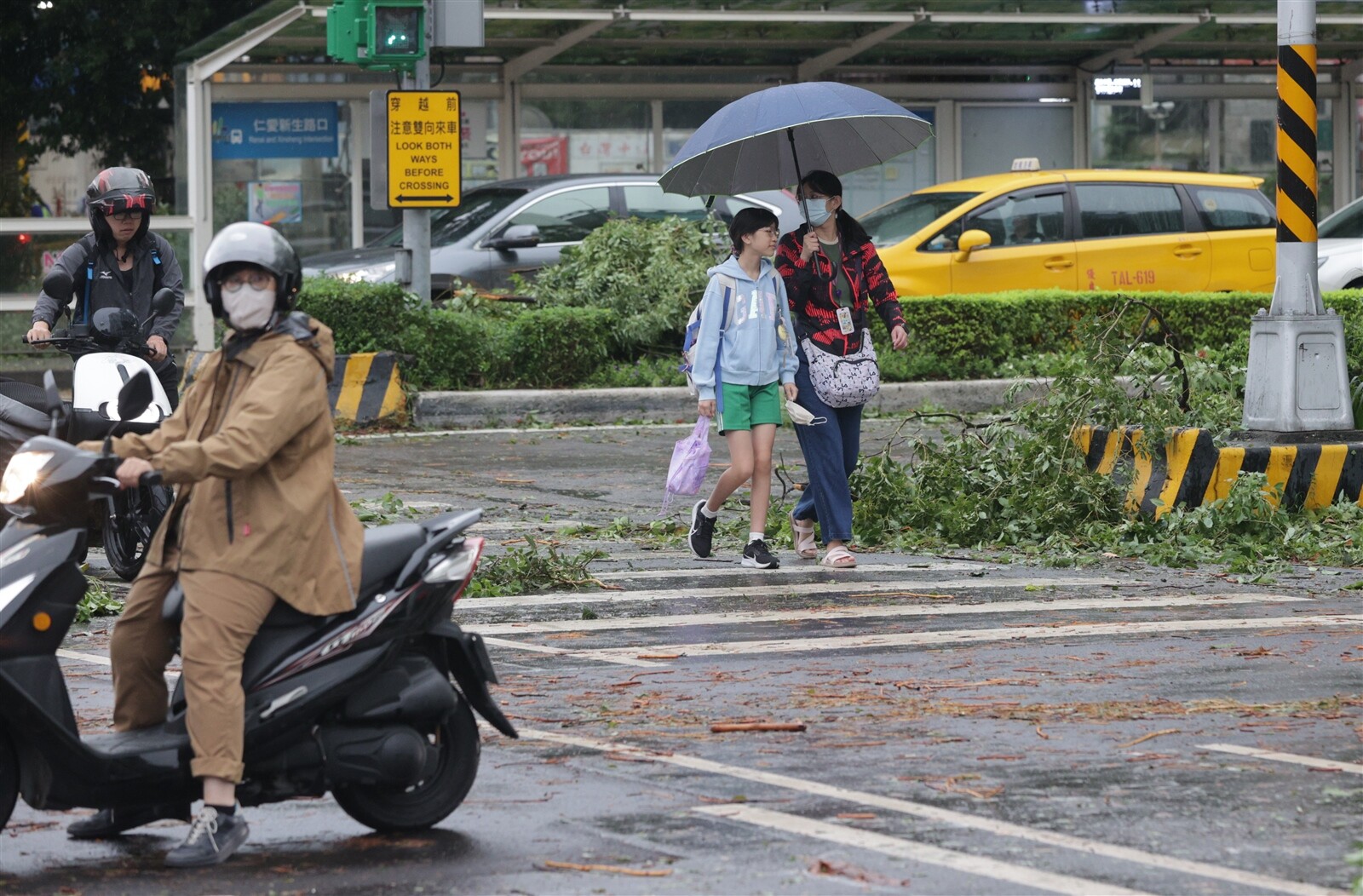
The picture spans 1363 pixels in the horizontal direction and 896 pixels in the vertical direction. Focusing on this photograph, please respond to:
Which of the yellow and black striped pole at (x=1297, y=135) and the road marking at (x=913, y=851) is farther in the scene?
the yellow and black striped pole at (x=1297, y=135)

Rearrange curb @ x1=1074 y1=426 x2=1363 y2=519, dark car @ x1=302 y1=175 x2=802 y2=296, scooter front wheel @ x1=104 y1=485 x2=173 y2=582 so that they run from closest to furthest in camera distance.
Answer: scooter front wheel @ x1=104 y1=485 x2=173 y2=582, curb @ x1=1074 y1=426 x2=1363 y2=519, dark car @ x1=302 y1=175 x2=802 y2=296

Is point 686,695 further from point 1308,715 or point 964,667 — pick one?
point 1308,715

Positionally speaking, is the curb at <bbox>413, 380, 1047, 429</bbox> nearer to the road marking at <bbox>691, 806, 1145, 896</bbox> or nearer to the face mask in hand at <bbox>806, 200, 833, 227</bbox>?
the face mask in hand at <bbox>806, 200, 833, 227</bbox>

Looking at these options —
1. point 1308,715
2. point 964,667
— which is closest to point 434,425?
point 964,667

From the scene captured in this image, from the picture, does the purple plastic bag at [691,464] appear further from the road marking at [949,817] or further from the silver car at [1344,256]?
the silver car at [1344,256]

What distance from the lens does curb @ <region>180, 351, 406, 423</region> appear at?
48.6 ft

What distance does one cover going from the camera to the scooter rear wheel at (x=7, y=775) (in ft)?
15.9

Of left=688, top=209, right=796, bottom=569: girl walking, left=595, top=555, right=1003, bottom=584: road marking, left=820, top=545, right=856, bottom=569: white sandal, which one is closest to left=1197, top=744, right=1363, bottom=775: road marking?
left=595, top=555, right=1003, bottom=584: road marking

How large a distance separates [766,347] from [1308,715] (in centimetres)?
339

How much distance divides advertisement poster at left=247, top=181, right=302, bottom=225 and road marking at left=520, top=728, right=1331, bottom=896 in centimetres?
1725

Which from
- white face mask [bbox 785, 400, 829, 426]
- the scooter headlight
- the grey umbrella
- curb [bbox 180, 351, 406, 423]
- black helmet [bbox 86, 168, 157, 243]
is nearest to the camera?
the scooter headlight

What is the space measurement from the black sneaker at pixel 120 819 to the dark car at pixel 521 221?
11.9m

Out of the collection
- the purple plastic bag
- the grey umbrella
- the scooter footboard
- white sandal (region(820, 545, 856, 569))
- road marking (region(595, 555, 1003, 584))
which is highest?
the grey umbrella

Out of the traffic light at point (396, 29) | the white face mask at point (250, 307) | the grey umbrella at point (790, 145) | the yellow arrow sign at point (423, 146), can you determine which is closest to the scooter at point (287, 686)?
the white face mask at point (250, 307)
